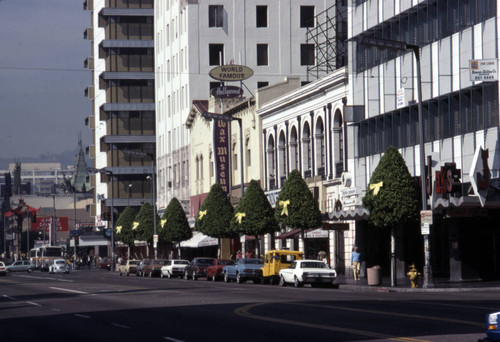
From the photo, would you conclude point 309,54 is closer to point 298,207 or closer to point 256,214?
point 256,214

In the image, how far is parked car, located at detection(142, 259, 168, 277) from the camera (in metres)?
76.5

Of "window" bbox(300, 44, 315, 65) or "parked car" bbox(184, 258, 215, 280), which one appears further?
"window" bbox(300, 44, 315, 65)

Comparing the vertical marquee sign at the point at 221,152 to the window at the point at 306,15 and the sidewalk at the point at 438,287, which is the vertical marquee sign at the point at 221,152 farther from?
the sidewalk at the point at 438,287

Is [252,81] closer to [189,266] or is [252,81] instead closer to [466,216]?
[189,266]

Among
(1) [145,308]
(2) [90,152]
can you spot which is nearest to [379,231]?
(1) [145,308]

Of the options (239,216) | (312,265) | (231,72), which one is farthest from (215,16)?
(312,265)

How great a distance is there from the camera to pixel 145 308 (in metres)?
31.4

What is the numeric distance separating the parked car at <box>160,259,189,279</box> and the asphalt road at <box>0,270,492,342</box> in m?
33.3

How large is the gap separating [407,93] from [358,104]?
5963 mm

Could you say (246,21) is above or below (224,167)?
above

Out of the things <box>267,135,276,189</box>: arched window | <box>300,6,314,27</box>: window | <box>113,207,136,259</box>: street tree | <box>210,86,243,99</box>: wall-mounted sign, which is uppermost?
<box>300,6,314,27</box>: window

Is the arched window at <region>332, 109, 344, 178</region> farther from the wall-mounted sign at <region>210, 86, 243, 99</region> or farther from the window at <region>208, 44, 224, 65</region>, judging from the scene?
the window at <region>208, 44, 224, 65</region>

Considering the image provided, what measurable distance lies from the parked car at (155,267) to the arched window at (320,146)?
17267 mm

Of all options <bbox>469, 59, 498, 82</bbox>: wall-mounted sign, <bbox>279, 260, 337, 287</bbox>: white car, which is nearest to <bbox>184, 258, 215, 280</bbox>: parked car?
<bbox>279, 260, 337, 287</bbox>: white car
